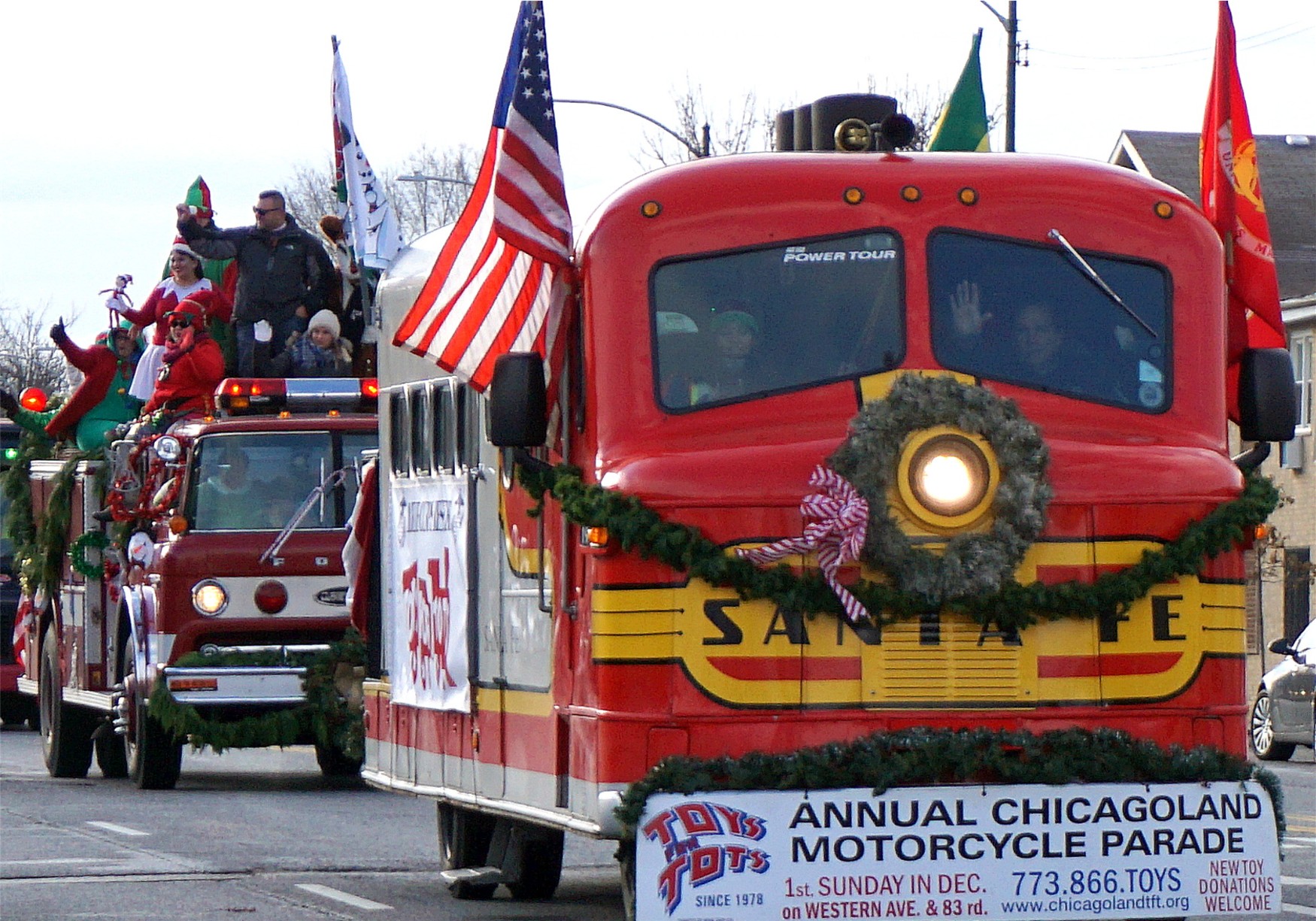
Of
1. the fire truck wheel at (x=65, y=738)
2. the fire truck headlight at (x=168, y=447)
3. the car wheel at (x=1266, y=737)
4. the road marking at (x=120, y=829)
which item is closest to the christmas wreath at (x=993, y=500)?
the road marking at (x=120, y=829)

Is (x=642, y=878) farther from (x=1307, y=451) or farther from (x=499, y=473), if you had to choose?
(x=1307, y=451)

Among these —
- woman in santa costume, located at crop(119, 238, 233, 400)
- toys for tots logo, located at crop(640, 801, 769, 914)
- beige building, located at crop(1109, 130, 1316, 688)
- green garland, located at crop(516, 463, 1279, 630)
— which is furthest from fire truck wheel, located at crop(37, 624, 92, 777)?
beige building, located at crop(1109, 130, 1316, 688)

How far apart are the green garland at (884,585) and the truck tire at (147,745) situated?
10585 mm

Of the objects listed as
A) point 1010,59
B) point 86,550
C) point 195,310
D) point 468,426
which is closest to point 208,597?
point 195,310

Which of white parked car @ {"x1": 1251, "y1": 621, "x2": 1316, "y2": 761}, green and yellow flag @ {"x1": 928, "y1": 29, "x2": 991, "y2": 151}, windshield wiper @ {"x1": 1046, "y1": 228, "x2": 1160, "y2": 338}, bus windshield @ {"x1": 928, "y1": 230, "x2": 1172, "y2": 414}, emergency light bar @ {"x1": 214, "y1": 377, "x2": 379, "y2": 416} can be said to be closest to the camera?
bus windshield @ {"x1": 928, "y1": 230, "x2": 1172, "y2": 414}

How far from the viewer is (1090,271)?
8.98m

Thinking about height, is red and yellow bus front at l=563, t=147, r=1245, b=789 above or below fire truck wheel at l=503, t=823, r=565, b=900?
above

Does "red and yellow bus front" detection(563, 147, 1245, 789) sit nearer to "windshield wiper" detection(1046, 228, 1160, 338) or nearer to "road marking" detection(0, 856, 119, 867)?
"windshield wiper" detection(1046, 228, 1160, 338)

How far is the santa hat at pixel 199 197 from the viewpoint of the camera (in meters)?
19.3

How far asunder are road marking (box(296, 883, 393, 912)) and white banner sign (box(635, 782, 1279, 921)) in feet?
11.6

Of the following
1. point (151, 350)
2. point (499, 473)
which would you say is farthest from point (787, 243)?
point (151, 350)

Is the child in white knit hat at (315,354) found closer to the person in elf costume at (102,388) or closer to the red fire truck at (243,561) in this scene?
the red fire truck at (243,561)

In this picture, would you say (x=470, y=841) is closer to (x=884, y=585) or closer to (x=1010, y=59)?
(x=884, y=585)

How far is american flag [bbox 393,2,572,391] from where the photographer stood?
905 centimetres
